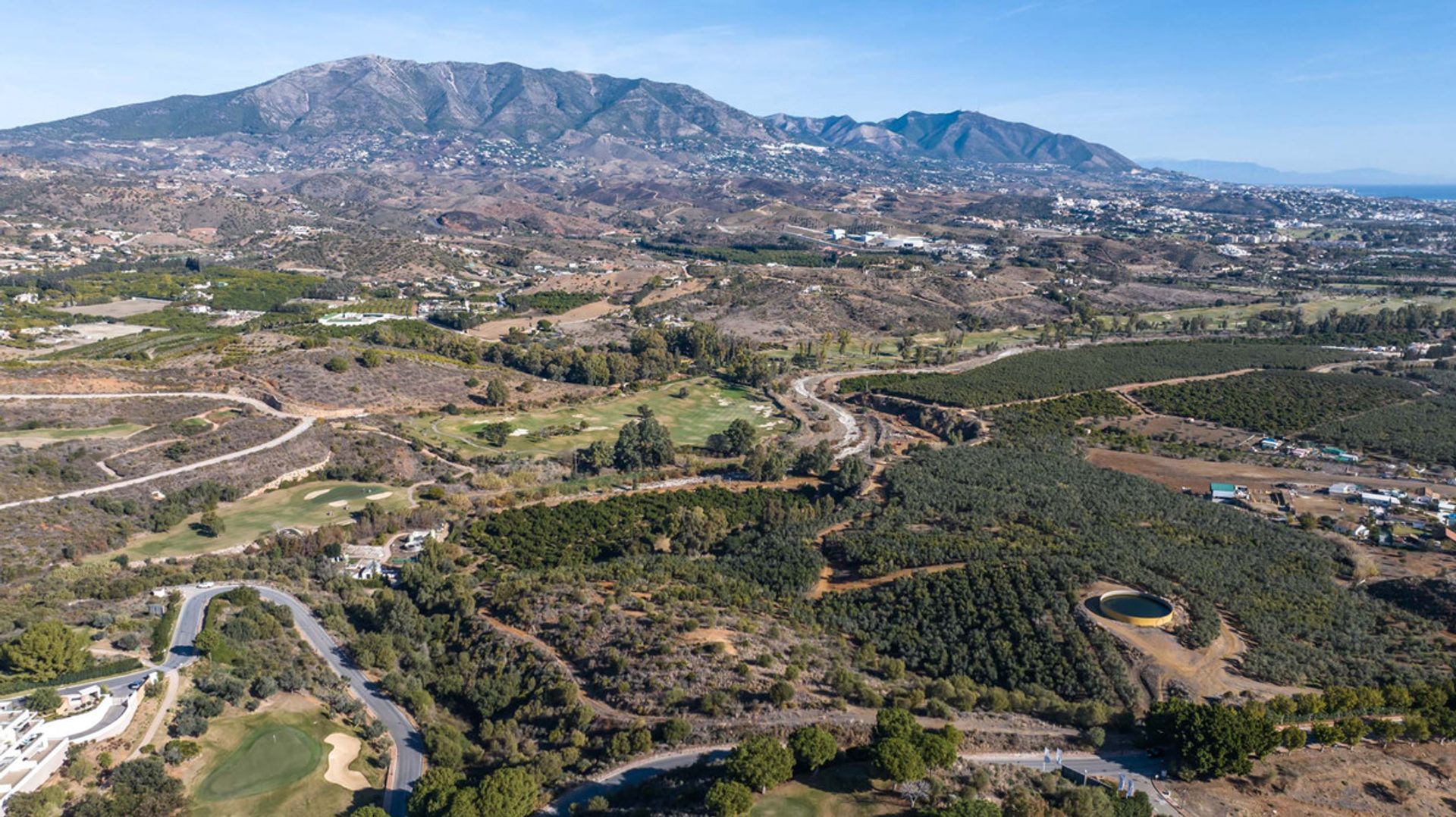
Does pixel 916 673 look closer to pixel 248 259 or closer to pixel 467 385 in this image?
pixel 467 385

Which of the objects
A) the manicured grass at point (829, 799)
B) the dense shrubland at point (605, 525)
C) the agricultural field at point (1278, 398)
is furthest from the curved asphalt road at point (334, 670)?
the agricultural field at point (1278, 398)

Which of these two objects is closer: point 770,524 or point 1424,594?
point 1424,594

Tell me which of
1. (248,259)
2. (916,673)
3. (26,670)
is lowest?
(916,673)

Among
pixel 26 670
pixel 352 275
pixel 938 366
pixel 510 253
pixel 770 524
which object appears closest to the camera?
pixel 26 670

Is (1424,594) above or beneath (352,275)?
beneath

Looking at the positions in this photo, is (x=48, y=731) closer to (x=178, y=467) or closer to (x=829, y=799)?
(x=829, y=799)

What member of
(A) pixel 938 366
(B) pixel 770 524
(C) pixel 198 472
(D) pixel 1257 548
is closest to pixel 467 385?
(C) pixel 198 472

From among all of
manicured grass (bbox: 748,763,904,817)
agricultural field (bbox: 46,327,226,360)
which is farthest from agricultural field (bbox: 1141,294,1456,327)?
agricultural field (bbox: 46,327,226,360)
